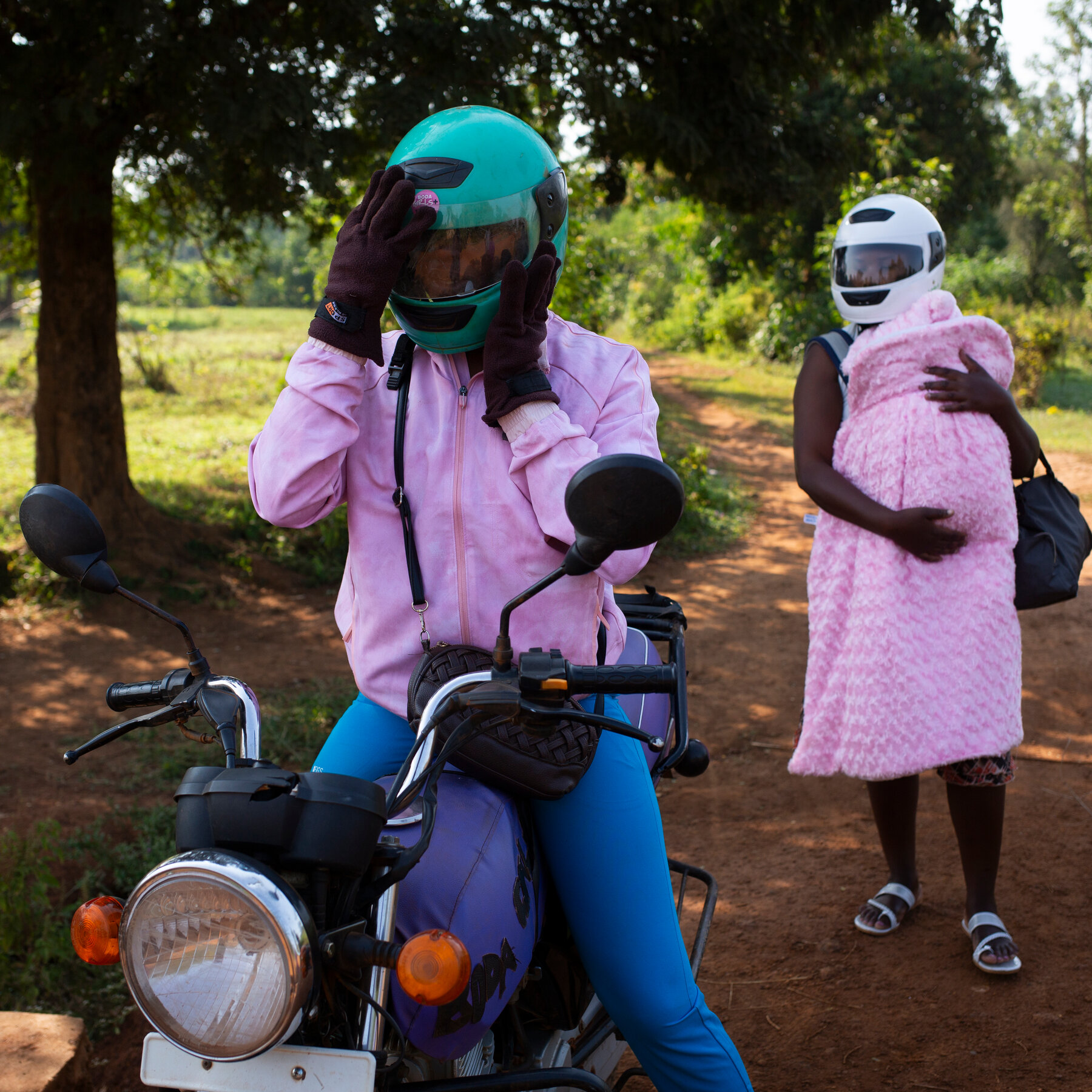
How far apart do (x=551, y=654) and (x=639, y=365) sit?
751mm

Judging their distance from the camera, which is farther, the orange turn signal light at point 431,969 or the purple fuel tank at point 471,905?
the purple fuel tank at point 471,905

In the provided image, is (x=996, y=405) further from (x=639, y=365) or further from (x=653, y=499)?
(x=653, y=499)

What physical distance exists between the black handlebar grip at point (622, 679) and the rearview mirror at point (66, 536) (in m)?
0.75

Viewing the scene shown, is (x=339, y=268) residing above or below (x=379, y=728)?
above

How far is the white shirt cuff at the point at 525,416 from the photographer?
174cm

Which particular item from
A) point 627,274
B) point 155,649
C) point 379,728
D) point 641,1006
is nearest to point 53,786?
point 155,649

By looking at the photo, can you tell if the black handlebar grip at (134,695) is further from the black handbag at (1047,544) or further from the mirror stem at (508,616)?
the black handbag at (1047,544)

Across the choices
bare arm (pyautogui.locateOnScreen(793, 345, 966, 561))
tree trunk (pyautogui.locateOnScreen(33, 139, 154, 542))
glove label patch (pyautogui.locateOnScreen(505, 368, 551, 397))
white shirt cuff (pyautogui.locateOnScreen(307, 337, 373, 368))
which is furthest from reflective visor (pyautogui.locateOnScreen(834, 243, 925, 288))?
tree trunk (pyautogui.locateOnScreen(33, 139, 154, 542))

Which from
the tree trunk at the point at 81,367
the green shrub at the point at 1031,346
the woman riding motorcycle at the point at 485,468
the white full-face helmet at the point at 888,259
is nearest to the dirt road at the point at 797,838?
the tree trunk at the point at 81,367

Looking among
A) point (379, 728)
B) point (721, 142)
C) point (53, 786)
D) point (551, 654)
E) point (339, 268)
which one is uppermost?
point (721, 142)

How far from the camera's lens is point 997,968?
3012 millimetres

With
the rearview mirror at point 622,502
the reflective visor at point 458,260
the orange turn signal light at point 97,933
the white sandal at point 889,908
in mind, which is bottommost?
the white sandal at point 889,908

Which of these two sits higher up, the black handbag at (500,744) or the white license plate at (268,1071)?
the black handbag at (500,744)

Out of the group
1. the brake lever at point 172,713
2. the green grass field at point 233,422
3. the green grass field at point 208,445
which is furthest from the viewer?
the green grass field at point 233,422
